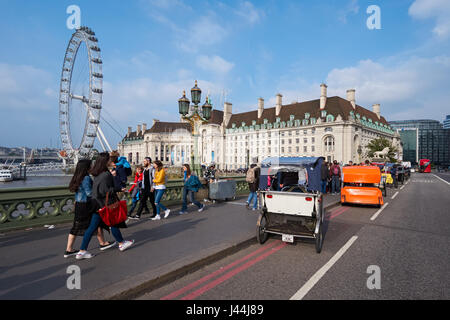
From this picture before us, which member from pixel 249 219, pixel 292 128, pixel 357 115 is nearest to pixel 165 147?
pixel 292 128

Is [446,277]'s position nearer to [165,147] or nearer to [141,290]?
[141,290]

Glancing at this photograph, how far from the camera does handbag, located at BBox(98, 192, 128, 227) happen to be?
5.12 metres

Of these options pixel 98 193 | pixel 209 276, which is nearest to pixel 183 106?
pixel 98 193

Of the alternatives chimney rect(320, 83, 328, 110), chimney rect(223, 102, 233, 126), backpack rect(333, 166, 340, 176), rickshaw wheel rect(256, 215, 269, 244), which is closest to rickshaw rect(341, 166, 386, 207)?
backpack rect(333, 166, 340, 176)

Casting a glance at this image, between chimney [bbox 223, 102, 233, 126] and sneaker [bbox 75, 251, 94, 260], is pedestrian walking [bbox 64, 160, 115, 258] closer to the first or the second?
sneaker [bbox 75, 251, 94, 260]

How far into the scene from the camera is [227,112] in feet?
327

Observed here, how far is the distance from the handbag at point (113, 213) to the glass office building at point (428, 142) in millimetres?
203020

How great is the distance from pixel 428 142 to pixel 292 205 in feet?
733

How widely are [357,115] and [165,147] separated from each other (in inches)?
3322

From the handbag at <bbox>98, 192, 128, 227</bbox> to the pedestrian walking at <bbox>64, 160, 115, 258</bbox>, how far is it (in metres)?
0.29

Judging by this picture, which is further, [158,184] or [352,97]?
[352,97]

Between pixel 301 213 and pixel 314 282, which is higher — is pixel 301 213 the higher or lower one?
the higher one

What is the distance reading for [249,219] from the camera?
8.79m

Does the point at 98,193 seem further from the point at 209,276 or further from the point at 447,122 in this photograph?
the point at 447,122
